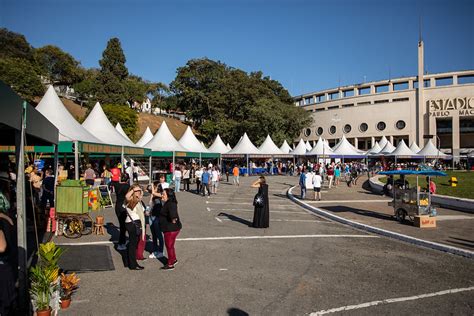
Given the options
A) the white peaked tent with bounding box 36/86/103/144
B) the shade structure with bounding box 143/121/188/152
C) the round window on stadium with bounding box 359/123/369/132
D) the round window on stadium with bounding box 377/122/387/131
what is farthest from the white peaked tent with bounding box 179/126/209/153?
the round window on stadium with bounding box 377/122/387/131

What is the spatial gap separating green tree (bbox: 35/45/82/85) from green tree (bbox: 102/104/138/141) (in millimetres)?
22665

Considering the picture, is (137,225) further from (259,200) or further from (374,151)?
(374,151)

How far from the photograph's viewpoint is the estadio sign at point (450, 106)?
224 feet

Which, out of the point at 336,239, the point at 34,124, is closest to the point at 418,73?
the point at 336,239

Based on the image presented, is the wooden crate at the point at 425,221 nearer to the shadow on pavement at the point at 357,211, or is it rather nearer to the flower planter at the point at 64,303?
the shadow on pavement at the point at 357,211

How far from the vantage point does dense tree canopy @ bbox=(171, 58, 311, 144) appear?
57094mm

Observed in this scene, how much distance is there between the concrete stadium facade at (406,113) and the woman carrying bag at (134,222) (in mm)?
74294

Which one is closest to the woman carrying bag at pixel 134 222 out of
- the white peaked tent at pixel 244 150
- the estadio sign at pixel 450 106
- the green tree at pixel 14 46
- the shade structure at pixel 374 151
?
the white peaked tent at pixel 244 150

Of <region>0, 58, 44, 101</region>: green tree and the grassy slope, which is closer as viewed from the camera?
the grassy slope

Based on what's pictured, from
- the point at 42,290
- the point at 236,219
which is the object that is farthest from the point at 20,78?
the point at 42,290

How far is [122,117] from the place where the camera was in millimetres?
60969

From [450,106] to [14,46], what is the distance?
82093 millimetres

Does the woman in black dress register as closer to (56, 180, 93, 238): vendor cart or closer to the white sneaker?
the white sneaker

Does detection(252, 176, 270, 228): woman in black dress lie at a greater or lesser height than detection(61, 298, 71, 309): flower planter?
greater
